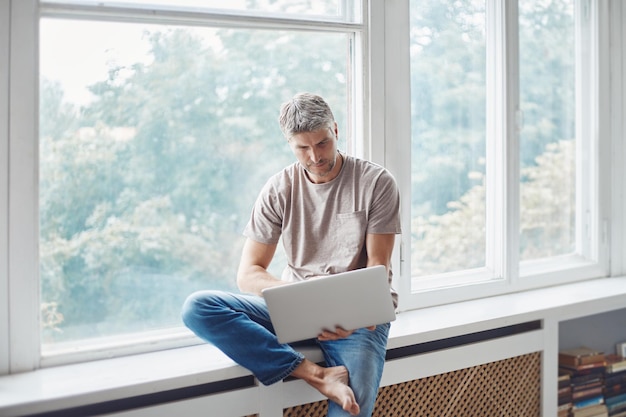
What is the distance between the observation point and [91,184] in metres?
2.12

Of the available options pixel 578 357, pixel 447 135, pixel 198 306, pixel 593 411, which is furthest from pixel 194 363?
pixel 593 411

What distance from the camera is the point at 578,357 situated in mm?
2936

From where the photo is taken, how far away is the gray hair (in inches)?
81.8

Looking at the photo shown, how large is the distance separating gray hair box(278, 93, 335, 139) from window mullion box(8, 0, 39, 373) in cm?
77

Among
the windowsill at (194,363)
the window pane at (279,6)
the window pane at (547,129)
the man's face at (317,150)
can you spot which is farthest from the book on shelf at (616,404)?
the window pane at (279,6)

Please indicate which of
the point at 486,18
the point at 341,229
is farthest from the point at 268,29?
the point at 486,18

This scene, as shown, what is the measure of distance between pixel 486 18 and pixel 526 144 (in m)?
0.63

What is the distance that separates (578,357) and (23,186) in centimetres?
240

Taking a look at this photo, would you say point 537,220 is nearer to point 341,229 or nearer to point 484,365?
point 484,365

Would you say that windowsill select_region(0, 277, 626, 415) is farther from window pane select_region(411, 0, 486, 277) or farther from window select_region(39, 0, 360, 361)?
window pane select_region(411, 0, 486, 277)

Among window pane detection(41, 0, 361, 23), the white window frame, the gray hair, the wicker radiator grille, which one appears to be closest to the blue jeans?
the wicker radiator grille

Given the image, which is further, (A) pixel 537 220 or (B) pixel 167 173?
(A) pixel 537 220

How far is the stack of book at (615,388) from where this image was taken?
10.0 feet

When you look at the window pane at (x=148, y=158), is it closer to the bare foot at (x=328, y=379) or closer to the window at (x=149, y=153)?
the window at (x=149, y=153)
